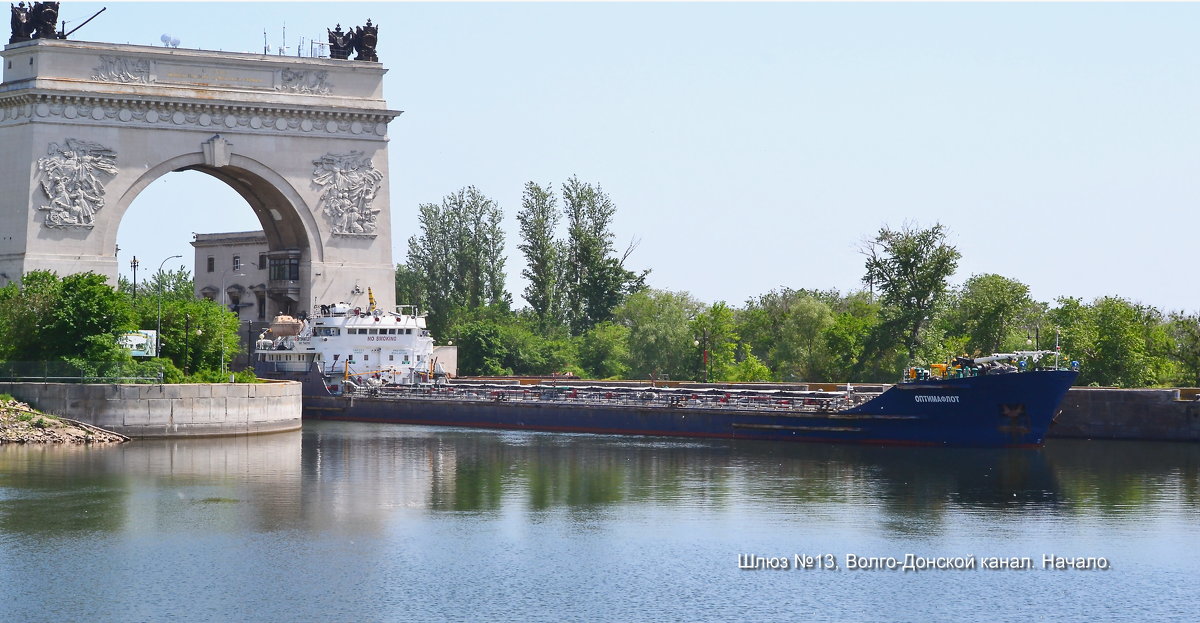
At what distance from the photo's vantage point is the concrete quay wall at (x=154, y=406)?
47219 mm

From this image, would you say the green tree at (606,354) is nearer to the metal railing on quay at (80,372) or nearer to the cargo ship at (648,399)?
the cargo ship at (648,399)

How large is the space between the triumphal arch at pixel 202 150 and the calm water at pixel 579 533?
61.7 feet

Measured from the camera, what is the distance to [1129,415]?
165ft

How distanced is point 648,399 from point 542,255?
3158 centimetres

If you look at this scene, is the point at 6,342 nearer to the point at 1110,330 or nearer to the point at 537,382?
the point at 537,382

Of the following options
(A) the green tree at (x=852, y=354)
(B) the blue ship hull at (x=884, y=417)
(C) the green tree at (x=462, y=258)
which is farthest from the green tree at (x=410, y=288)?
(B) the blue ship hull at (x=884, y=417)

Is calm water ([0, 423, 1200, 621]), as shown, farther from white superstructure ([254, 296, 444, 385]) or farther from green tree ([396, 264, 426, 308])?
green tree ([396, 264, 426, 308])

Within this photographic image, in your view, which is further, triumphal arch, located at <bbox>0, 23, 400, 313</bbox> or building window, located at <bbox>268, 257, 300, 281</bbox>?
building window, located at <bbox>268, 257, 300, 281</bbox>

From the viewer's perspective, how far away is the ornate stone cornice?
2370 inches

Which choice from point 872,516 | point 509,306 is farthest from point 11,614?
point 509,306

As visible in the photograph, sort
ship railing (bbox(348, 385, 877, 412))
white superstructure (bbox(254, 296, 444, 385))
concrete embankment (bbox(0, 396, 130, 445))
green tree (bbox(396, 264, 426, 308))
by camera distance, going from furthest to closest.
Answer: green tree (bbox(396, 264, 426, 308)) → white superstructure (bbox(254, 296, 444, 385)) → ship railing (bbox(348, 385, 877, 412)) → concrete embankment (bbox(0, 396, 130, 445))

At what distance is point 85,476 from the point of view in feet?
125

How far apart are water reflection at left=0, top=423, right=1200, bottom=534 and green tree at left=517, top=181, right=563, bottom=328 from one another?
36195 millimetres

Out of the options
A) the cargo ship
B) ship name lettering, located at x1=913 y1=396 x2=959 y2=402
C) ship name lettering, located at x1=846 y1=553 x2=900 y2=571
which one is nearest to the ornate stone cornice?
the cargo ship
